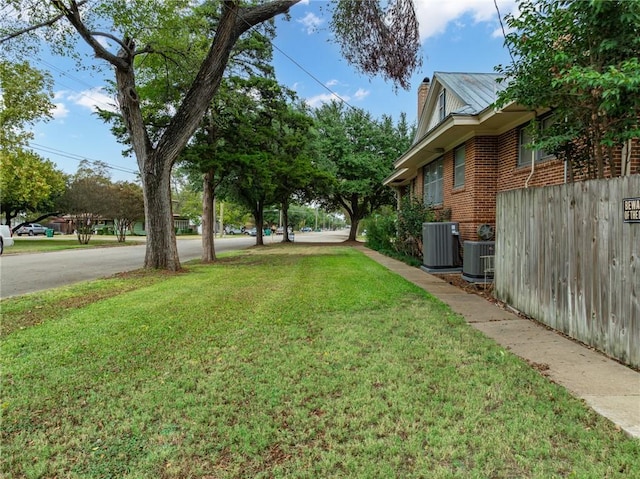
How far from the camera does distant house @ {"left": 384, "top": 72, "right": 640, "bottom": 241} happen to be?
750cm

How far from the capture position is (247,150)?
1320 centimetres

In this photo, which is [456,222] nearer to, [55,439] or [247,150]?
[247,150]

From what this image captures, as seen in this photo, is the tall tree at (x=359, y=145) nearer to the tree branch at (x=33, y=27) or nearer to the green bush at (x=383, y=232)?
the green bush at (x=383, y=232)

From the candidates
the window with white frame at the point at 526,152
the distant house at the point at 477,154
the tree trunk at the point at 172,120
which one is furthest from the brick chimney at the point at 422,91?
the tree trunk at the point at 172,120

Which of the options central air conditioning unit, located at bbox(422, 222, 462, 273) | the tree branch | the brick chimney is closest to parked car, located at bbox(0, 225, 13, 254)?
the tree branch

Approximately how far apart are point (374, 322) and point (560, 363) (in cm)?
208

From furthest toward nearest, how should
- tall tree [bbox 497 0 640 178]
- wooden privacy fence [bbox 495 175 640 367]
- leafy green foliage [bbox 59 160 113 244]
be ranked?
leafy green foliage [bbox 59 160 113 244]
tall tree [bbox 497 0 640 178]
wooden privacy fence [bbox 495 175 640 367]

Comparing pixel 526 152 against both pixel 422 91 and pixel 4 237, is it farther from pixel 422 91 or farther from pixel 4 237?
pixel 4 237

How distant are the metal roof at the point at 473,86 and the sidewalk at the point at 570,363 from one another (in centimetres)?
640

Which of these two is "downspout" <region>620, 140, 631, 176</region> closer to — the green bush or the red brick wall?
the red brick wall

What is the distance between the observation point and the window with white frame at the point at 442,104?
12.7 m

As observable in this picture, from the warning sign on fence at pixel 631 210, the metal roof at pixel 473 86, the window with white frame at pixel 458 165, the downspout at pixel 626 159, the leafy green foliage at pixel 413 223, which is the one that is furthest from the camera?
the leafy green foliage at pixel 413 223

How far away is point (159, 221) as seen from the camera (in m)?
10.0

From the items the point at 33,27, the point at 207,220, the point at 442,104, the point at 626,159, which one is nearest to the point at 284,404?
the point at 626,159
